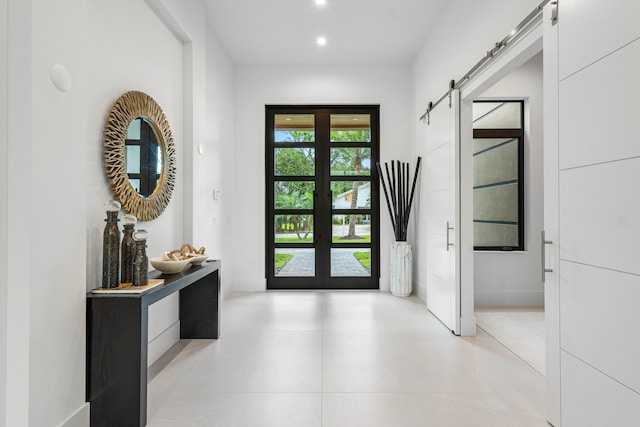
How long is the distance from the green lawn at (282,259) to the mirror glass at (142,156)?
263cm

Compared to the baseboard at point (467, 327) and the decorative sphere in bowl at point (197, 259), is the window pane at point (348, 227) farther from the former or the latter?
the decorative sphere in bowl at point (197, 259)

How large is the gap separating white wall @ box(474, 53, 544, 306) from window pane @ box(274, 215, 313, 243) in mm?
2211

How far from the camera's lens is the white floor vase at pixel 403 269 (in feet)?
15.1

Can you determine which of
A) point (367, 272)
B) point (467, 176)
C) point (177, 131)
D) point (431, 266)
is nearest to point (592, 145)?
point (467, 176)

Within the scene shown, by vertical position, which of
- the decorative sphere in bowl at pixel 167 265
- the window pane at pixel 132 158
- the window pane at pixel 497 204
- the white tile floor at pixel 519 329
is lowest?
the white tile floor at pixel 519 329

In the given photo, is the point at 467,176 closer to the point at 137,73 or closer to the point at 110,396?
the point at 137,73

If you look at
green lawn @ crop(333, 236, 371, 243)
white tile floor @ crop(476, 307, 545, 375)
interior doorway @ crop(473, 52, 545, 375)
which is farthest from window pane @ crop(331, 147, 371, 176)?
white tile floor @ crop(476, 307, 545, 375)

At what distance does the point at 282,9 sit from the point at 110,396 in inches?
140

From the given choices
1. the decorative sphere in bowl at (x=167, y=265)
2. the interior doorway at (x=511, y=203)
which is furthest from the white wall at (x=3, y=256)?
the interior doorway at (x=511, y=203)

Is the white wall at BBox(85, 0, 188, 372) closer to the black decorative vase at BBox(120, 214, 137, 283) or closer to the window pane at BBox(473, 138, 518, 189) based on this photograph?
the black decorative vase at BBox(120, 214, 137, 283)

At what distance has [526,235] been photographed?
162 inches

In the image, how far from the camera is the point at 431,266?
3912 mm

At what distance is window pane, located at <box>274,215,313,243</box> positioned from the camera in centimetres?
507

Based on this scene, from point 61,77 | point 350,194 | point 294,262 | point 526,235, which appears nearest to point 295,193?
point 350,194
